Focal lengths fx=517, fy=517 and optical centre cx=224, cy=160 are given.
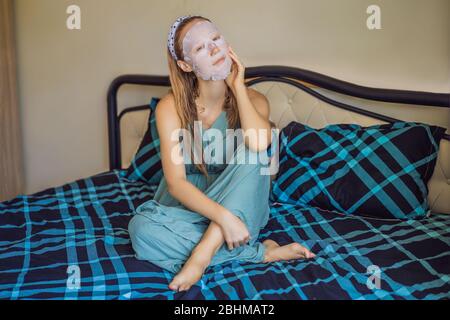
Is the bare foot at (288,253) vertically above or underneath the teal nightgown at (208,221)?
Result: underneath

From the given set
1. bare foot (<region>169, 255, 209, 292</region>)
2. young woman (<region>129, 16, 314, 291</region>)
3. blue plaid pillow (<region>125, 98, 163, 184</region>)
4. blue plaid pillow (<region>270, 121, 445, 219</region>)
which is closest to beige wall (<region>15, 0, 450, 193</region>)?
blue plaid pillow (<region>270, 121, 445, 219</region>)

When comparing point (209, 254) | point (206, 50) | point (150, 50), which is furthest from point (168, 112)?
point (150, 50)

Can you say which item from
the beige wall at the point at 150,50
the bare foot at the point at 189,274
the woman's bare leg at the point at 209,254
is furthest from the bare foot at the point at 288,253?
the beige wall at the point at 150,50

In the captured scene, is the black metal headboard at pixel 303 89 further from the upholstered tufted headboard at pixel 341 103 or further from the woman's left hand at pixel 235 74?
the woman's left hand at pixel 235 74

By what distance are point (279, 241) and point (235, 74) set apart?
0.56 meters

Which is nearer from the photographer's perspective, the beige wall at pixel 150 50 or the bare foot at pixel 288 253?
the bare foot at pixel 288 253

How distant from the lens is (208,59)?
167cm

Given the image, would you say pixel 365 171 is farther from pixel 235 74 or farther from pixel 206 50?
pixel 206 50

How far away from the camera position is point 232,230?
1.46 metres

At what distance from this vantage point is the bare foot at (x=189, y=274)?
1.34 m

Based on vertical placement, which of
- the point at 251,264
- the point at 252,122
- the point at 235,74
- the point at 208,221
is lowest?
the point at 251,264

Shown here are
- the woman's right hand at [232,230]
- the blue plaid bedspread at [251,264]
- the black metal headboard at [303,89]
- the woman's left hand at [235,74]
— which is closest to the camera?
the blue plaid bedspread at [251,264]

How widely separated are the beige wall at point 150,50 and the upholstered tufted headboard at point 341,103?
3.0 inches

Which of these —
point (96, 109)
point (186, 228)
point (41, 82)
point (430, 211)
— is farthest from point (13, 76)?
point (430, 211)
